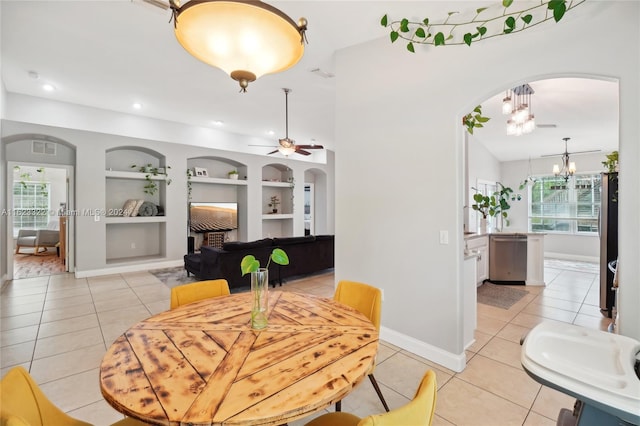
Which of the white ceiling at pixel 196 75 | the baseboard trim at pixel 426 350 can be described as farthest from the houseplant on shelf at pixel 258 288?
the white ceiling at pixel 196 75

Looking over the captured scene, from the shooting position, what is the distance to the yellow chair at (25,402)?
878mm

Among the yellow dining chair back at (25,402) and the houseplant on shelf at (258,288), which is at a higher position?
the houseplant on shelf at (258,288)

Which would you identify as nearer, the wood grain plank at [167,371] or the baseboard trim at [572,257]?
the wood grain plank at [167,371]

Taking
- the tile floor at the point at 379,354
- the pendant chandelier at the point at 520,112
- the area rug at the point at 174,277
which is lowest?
the tile floor at the point at 379,354

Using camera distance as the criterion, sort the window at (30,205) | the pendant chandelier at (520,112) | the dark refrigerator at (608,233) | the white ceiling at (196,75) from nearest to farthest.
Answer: the white ceiling at (196,75) → the dark refrigerator at (608,233) → the pendant chandelier at (520,112) → the window at (30,205)

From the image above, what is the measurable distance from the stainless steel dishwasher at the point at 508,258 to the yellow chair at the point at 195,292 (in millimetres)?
4779

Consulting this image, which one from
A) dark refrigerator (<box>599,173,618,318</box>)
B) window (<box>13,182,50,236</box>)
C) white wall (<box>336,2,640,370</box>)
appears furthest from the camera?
window (<box>13,182,50,236</box>)

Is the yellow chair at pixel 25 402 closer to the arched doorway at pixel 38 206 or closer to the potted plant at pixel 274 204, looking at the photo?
the arched doorway at pixel 38 206

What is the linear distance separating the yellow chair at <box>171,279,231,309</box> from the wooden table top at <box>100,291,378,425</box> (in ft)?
1.17

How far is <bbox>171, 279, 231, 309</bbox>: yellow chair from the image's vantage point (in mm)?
1948

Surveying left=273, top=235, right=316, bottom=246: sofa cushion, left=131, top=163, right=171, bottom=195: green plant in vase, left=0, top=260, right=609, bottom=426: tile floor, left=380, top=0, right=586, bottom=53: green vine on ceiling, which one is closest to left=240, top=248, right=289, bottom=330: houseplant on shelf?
left=0, top=260, right=609, bottom=426: tile floor

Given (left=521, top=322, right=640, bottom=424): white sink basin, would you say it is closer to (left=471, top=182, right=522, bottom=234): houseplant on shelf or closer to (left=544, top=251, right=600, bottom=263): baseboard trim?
(left=471, top=182, right=522, bottom=234): houseplant on shelf

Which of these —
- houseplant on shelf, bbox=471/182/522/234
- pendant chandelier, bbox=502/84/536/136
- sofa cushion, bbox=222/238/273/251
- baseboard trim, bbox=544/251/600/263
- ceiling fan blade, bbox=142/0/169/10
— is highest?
ceiling fan blade, bbox=142/0/169/10

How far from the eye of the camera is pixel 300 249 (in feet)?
17.1
